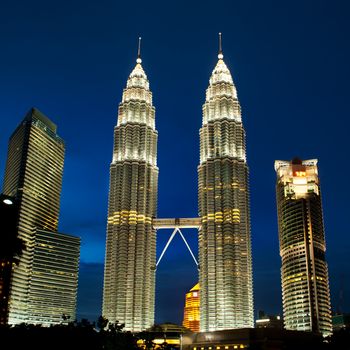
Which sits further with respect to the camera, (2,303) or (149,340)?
(2,303)

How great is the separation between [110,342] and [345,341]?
55592 millimetres

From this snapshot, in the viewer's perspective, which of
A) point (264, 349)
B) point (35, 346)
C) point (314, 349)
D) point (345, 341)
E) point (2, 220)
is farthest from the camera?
point (264, 349)

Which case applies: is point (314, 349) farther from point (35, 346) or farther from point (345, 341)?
point (35, 346)

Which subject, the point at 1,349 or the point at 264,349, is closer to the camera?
the point at 1,349

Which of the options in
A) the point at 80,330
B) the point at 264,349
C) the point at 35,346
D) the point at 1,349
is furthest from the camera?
the point at 264,349

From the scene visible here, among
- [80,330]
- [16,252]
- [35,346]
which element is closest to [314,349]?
[80,330]

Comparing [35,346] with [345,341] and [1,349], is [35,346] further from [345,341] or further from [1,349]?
[345,341]

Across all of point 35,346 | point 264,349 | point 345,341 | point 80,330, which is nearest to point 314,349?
point 264,349

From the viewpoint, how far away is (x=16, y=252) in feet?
172

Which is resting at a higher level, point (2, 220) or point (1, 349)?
point (2, 220)

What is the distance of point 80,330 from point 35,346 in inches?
704

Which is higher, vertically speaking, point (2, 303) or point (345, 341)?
point (2, 303)

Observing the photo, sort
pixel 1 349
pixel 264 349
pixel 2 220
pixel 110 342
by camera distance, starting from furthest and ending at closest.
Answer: pixel 264 349, pixel 110 342, pixel 1 349, pixel 2 220

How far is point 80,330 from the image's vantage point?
10412 centimetres
